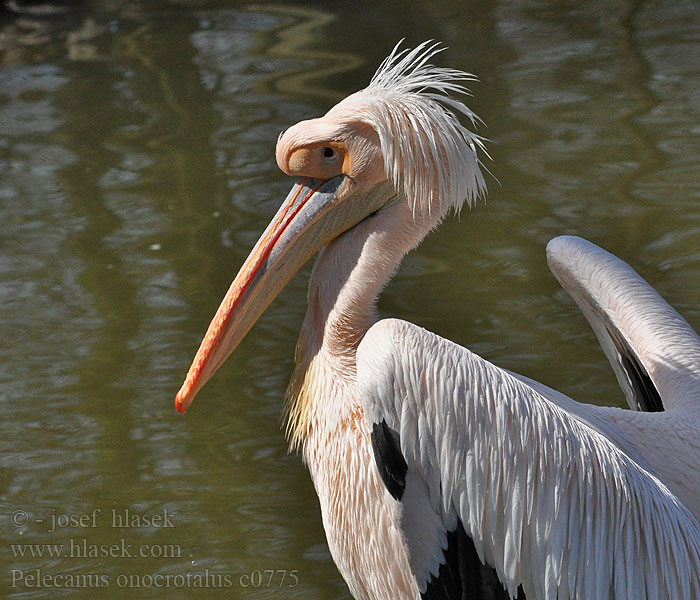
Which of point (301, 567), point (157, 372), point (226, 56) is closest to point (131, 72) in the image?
point (226, 56)

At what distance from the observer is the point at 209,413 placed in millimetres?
4238

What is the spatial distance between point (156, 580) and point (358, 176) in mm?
1519

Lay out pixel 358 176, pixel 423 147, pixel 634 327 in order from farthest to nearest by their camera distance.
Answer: pixel 634 327, pixel 358 176, pixel 423 147

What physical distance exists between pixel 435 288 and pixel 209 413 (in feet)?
4.22

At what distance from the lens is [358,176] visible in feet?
8.59

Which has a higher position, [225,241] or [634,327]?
[634,327]

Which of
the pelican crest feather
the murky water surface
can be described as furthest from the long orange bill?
the murky water surface

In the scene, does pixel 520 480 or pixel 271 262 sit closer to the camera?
pixel 520 480

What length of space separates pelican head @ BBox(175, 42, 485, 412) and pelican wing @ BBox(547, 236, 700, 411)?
0.68m

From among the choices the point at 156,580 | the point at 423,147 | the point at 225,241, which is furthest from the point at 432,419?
the point at 225,241

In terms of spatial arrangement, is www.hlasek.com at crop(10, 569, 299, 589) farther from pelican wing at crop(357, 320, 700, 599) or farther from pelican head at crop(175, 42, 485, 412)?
pelican wing at crop(357, 320, 700, 599)

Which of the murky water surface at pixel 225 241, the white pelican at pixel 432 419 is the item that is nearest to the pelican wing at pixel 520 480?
the white pelican at pixel 432 419

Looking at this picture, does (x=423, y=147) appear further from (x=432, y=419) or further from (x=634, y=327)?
(x=634, y=327)

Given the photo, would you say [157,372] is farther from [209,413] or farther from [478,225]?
[478,225]
